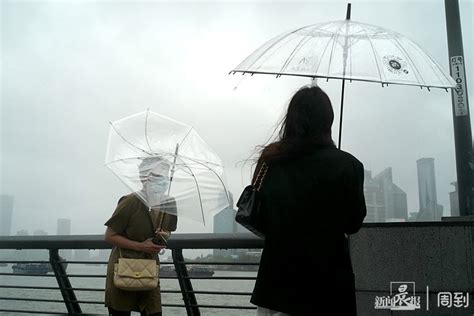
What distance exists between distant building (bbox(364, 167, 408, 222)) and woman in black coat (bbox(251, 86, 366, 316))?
1.81 meters

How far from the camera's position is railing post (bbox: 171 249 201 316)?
510 cm

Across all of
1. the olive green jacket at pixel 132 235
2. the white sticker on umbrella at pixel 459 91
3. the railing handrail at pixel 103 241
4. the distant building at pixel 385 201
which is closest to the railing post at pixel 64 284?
the railing handrail at pixel 103 241

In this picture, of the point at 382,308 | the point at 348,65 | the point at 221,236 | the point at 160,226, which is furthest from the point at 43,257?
the point at 348,65

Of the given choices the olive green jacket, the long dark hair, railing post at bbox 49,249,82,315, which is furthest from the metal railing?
the long dark hair

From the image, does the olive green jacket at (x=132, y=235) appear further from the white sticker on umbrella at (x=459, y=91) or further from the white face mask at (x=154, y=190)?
the white sticker on umbrella at (x=459, y=91)

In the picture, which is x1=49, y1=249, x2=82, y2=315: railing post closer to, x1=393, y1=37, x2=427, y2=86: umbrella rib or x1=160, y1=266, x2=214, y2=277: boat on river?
x1=160, y1=266, x2=214, y2=277: boat on river

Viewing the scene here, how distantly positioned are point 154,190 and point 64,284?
9.72 ft

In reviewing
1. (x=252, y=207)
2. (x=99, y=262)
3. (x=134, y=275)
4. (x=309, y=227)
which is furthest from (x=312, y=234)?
(x=99, y=262)

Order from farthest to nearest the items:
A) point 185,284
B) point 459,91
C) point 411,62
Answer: point 459,91 < point 185,284 < point 411,62

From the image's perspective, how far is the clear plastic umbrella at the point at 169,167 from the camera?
3.57 m

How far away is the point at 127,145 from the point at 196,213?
0.76 m

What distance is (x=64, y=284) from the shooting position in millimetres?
5746

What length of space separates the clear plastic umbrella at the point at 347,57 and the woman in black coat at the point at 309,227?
105cm

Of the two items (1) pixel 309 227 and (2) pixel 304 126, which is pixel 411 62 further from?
(1) pixel 309 227
